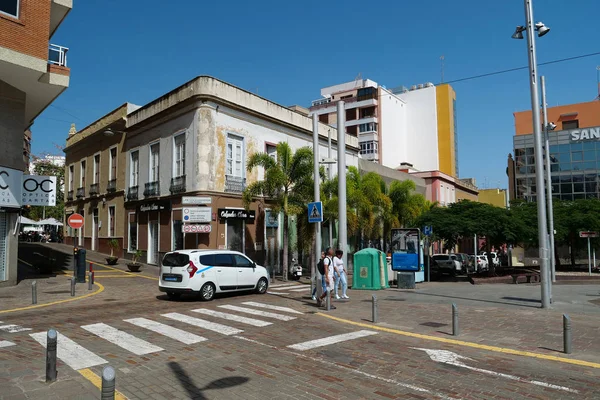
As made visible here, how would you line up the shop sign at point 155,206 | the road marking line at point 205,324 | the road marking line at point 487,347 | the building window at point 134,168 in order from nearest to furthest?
the road marking line at point 487,347 < the road marking line at point 205,324 < the shop sign at point 155,206 < the building window at point 134,168

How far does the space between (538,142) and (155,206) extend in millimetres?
21369

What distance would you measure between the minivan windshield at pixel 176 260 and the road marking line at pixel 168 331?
3610mm

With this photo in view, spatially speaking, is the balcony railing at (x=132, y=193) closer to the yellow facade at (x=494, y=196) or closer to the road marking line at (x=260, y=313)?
the road marking line at (x=260, y=313)

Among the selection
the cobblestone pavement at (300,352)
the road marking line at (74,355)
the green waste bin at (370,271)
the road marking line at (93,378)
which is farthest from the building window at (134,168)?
the road marking line at (93,378)

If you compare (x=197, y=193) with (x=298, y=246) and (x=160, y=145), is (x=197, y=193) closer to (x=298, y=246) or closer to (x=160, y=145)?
(x=160, y=145)

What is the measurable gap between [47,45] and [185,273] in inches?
420

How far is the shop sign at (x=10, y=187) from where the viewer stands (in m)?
17.3

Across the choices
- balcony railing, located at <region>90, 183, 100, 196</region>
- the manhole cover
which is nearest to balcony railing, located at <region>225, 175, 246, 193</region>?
balcony railing, located at <region>90, 183, 100, 196</region>

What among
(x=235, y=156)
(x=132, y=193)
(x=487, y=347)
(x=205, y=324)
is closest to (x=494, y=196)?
(x=235, y=156)

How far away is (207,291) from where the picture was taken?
1511 cm

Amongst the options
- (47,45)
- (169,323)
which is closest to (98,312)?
(169,323)

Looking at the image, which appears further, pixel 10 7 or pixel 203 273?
pixel 10 7

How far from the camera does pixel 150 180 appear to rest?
28984mm

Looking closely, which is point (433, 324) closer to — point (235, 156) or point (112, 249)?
point (235, 156)
